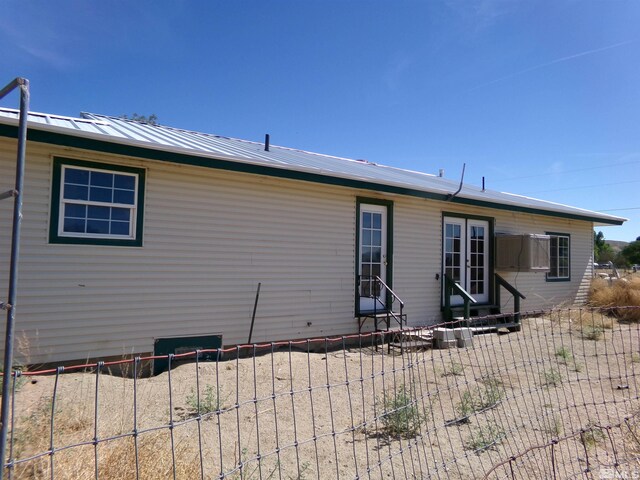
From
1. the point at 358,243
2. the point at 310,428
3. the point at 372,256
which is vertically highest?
the point at 358,243

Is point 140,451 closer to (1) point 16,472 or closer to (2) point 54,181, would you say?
(1) point 16,472

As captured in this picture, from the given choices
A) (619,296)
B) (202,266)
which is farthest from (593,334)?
(202,266)

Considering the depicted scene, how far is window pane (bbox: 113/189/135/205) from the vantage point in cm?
642

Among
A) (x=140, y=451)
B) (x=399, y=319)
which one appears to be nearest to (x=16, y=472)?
(x=140, y=451)

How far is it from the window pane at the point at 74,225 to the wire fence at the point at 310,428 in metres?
1.85

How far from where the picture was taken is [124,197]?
648cm

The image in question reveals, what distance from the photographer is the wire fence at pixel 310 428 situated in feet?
9.67

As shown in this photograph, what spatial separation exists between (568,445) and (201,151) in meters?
5.59

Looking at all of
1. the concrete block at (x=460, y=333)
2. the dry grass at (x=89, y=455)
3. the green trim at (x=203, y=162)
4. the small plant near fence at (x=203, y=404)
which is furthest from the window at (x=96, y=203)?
the concrete block at (x=460, y=333)

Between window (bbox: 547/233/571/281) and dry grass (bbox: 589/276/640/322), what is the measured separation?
114cm

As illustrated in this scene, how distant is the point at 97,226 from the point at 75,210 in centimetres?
34

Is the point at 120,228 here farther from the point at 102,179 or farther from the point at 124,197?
the point at 102,179

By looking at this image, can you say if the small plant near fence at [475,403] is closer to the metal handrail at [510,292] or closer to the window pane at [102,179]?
the window pane at [102,179]

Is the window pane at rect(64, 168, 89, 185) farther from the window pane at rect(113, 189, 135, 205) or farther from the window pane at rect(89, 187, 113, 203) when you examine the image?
the window pane at rect(113, 189, 135, 205)
